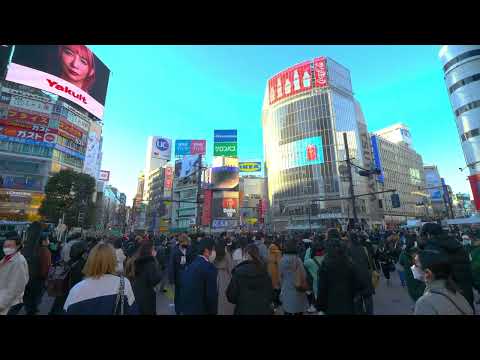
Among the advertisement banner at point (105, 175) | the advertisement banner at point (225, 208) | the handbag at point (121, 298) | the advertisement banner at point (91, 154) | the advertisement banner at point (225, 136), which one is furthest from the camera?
the advertisement banner at point (105, 175)

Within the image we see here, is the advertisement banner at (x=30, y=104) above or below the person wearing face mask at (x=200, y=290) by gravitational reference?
above

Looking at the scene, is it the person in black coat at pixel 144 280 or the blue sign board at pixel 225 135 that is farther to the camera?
the blue sign board at pixel 225 135

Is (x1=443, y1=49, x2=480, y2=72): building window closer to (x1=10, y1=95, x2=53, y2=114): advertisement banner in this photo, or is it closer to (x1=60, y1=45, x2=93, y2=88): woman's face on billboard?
(x1=60, y1=45, x2=93, y2=88): woman's face on billboard

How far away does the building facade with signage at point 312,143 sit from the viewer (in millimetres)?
62306

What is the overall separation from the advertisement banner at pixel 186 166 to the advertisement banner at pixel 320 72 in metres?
42.4

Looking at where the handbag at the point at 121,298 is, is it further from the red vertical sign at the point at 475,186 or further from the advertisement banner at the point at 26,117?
the advertisement banner at the point at 26,117

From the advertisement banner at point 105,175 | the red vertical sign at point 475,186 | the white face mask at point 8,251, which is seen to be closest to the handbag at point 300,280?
the white face mask at point 8,251

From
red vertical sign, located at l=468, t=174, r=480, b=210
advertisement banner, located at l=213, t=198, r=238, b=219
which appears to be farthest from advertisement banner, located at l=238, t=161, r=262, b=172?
red vertical sign, located at l=468, t=174, r=480, b=210

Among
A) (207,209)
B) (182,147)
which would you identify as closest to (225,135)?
(182,147)

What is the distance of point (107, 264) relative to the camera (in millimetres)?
2443
